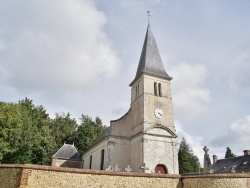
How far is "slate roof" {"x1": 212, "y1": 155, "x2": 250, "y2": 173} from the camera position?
103ft

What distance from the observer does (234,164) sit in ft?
111

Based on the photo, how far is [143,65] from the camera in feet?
84.5

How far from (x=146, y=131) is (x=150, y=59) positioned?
8863mm

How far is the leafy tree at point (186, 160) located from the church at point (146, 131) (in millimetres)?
23546

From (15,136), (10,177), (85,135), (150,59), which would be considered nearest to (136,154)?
(150,59)

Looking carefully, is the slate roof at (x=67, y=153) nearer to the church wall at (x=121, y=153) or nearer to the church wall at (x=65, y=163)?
the church wall at (x=65, y=163)

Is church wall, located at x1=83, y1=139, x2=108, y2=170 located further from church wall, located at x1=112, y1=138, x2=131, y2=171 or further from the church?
church wall, located at x1=112, y1=138, x2=131, y2=171

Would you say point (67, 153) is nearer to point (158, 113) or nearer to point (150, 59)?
point (158, 113)

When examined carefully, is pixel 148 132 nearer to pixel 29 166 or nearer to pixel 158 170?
pixel 158 170

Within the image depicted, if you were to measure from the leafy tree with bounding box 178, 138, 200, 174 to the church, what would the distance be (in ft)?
77.3

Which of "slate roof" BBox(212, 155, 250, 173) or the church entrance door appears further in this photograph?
"slate roof" BBox(212, 155, 250, 173)

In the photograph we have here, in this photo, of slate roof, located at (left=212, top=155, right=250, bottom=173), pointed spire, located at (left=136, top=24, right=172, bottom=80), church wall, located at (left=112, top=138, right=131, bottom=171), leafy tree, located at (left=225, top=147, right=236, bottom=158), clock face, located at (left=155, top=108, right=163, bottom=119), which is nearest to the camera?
church wall, located at (left=112, top=138, right=131, bottom=171)

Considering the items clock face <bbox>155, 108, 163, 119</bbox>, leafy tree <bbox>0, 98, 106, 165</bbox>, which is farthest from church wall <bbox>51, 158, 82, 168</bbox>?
clock face <bbox>155, 108, 163, 119</bbox>

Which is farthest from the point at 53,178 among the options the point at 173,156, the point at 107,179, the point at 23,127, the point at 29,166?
the point at 23,127
